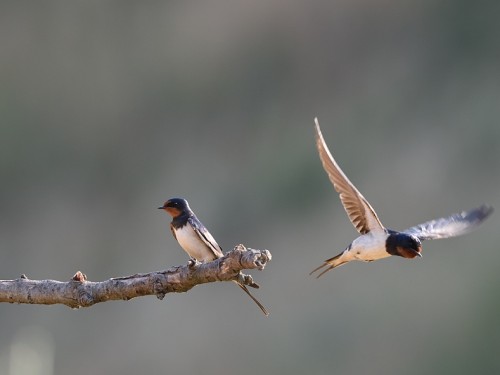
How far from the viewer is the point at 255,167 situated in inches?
355

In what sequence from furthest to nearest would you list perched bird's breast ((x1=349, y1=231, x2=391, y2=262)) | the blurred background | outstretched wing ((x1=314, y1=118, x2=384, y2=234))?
1. the blurred background
2. perched bird's breast ((x1=349, y1=231, x2=391, y2=262))
3. outstretched wing ((x1=314, y1=118, x2=384, y2=234))

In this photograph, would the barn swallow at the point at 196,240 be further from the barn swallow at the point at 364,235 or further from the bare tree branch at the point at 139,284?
the bare tree branch at the point at 139,284

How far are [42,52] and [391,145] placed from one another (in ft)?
12.7

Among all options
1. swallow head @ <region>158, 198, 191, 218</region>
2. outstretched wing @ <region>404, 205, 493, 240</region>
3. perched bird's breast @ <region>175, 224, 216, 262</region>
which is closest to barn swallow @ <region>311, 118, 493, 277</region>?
outstretched wing @ <region>404, 205, 493, 240</region>

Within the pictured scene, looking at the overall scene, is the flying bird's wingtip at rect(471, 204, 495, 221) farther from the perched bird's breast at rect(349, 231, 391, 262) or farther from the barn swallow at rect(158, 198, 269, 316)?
the barn swallow at rect(158, 198, 269, 316)

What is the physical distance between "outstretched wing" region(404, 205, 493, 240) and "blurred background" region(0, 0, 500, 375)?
3107mm

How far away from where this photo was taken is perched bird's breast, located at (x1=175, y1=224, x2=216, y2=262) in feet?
12.2

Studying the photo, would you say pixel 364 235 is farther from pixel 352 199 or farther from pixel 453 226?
pixel 453 226

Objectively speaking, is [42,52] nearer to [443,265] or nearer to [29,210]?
[29,210]

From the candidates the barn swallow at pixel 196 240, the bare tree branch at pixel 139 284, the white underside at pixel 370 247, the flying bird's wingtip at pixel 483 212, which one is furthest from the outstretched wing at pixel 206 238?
the bare tree branch at pixel 139 284

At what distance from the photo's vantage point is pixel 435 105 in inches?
348

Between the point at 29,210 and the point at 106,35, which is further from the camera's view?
the point at 106,35

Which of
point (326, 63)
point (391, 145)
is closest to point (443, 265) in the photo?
point (391, 145)

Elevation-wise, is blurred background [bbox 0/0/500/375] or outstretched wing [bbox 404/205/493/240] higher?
blurred background [bbox 0/0/500/375]
